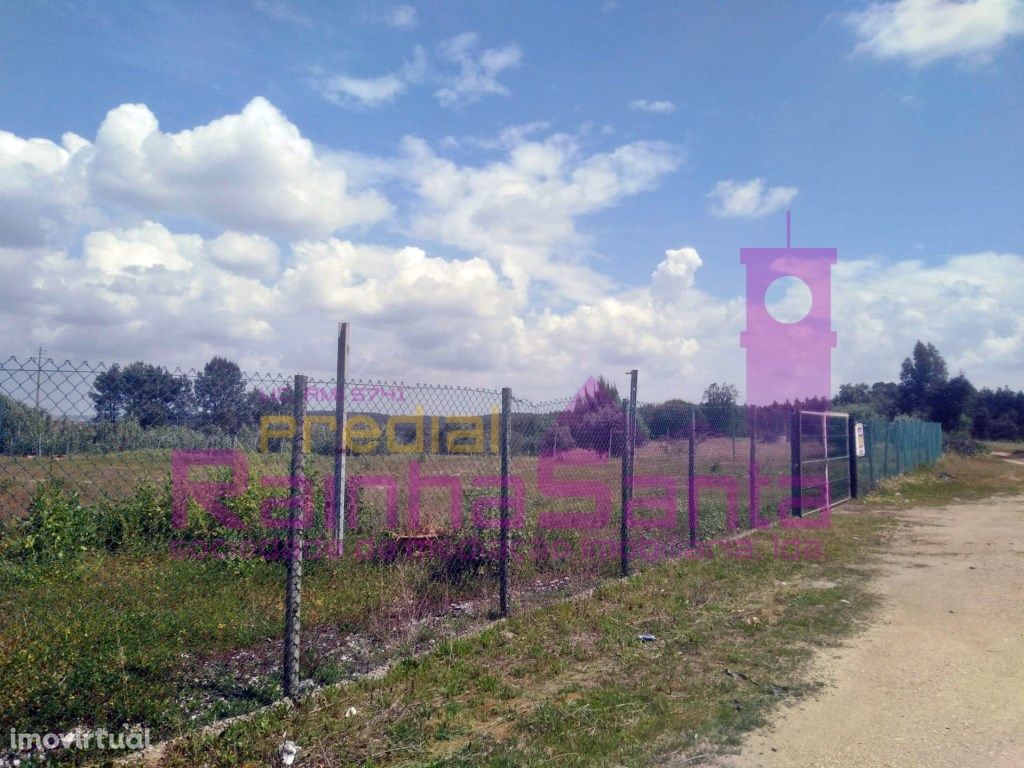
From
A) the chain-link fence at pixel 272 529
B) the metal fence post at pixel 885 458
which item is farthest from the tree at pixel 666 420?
the metal fence post at pixel 885 458

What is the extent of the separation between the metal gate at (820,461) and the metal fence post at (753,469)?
1.25 metres

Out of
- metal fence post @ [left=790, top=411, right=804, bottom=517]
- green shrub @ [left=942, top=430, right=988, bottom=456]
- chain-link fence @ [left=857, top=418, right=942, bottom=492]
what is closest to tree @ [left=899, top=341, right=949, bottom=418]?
green shrub @ [left=942, top=430, right=988, bottom=456]

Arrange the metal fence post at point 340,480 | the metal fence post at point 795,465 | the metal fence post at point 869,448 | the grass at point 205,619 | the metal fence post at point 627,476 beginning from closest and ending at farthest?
the grass at point 205,619 → the metal fence post at point 340,480 → the metal fence post at point 627,476 → the metal fence post at point 795,465 → the metal fence post at point 869,448

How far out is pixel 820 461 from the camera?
12328 millimetres

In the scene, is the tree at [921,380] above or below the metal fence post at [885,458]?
above

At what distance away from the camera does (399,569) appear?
227 inches

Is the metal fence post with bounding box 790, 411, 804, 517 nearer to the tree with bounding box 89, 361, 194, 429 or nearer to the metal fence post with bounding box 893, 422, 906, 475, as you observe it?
the metal fence post with bounding box 893, 422, 906, 475

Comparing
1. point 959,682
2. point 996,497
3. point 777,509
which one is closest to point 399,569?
point 959,682

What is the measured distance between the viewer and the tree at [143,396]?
11.2ft

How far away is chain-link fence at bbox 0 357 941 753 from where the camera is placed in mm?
3598

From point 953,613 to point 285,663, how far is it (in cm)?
576

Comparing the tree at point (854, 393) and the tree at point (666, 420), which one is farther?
the tree at point (854, 393)

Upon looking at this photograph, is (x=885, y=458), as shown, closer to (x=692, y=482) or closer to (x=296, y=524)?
(x=692, y=482)

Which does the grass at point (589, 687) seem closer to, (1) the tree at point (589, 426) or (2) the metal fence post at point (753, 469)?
(1) the tree at point (589, 426)
